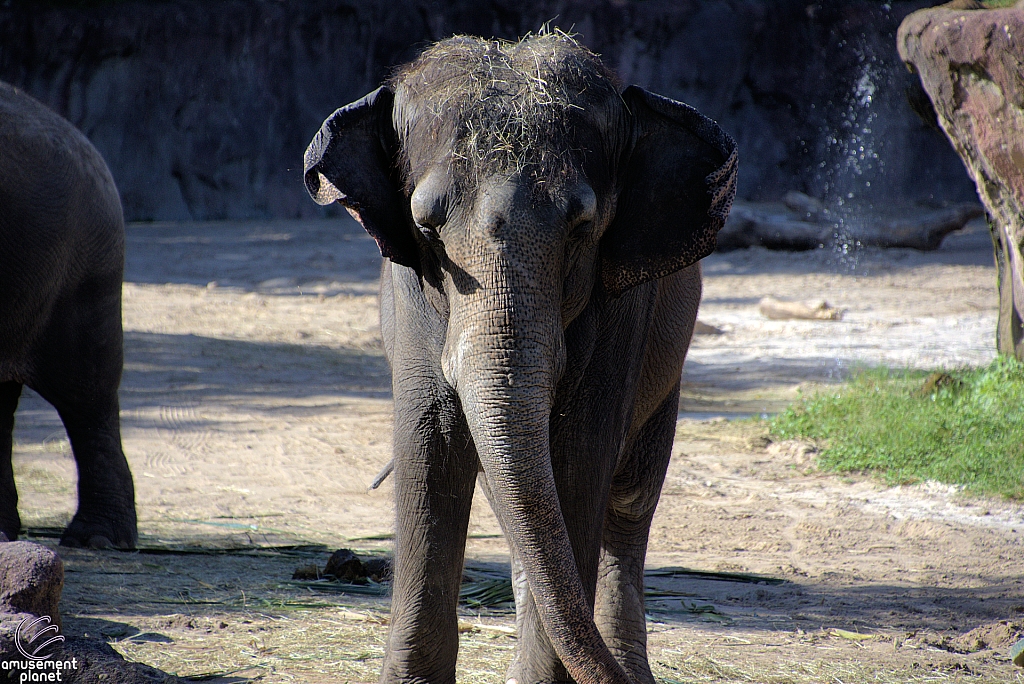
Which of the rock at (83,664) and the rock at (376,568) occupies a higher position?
the rock at (83,664)

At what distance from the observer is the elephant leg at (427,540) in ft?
8.96

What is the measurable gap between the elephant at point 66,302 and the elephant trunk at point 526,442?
10.1ft

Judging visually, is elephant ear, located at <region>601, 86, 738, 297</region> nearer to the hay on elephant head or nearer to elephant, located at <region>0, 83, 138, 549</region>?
the hay on elephant head

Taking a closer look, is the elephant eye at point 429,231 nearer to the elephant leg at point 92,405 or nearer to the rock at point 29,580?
the rock at point 29,580

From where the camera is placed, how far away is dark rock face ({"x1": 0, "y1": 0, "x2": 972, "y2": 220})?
67.1 ft

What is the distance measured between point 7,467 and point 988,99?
6.11 meters

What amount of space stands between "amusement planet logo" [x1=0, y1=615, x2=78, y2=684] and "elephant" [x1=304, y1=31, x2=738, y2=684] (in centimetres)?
84

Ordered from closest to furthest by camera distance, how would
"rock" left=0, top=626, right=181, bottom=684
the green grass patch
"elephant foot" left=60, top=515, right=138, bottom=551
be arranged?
"rock" left=0, top=626, right=181, bottom=684 < "elephant foot" left=60, top=515, right=138, bottom=551 < the green grass patch

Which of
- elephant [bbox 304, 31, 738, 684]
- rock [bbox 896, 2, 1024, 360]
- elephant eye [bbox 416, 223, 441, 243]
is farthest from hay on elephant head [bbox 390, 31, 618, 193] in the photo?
rock [bbox 896, 2, 1024, 360]

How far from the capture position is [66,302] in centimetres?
487

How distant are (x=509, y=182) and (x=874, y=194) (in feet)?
66.0

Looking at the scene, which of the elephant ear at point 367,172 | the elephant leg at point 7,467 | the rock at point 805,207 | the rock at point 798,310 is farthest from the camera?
the rock at point 805,207

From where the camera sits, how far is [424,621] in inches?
109

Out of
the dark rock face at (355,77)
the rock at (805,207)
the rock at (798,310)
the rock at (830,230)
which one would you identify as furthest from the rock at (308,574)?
the dark rock face at (355,77)
